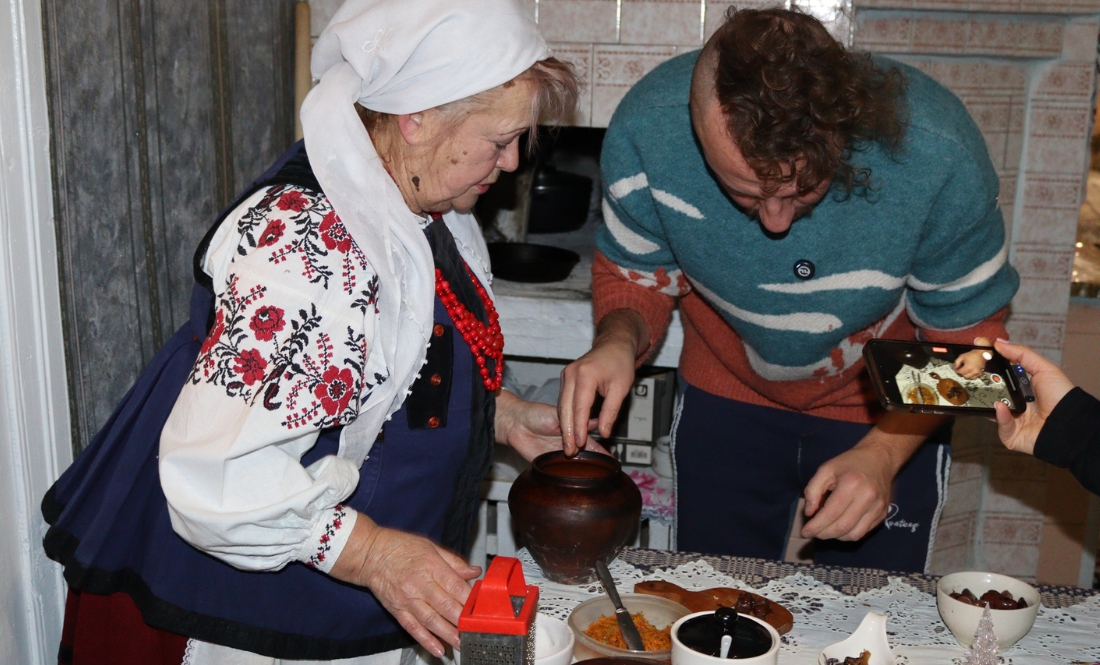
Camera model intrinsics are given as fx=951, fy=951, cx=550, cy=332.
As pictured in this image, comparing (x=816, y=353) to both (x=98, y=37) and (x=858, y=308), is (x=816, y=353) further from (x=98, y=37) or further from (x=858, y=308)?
(x=98, y=37)

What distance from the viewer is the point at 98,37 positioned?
61.9 inches

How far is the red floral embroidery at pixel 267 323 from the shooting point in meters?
1.06

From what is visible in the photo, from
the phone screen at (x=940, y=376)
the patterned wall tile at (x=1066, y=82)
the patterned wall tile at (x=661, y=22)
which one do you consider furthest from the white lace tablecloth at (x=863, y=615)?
the patterned wall tile at (x=1066, y=82)

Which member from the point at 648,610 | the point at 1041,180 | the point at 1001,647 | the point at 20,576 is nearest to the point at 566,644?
the point at 648,610

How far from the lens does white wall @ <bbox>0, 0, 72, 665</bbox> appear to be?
134cm

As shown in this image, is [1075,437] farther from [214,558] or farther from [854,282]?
[214,558]

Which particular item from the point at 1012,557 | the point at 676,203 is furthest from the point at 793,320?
the point at 1012,557

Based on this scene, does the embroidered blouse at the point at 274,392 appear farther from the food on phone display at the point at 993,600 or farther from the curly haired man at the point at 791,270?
the food on phone display at the point at 993,600

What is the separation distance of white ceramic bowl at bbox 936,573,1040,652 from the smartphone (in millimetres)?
265

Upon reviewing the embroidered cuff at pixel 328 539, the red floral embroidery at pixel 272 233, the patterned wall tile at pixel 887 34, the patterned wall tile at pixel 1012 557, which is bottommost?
the patterned wall tile at pixel 1012 557

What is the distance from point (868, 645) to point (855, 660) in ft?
0.13

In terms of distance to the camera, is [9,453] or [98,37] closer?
[9,453]

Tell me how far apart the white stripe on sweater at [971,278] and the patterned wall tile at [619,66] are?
4.05 feet

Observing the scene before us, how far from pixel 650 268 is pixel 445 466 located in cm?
81
